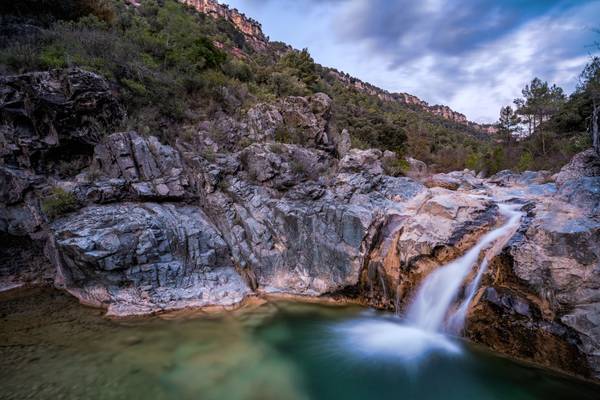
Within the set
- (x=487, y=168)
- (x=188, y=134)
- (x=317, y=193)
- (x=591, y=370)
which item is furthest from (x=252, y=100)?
(x=487, y=168)

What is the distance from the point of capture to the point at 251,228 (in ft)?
32.3

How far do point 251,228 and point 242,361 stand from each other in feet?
14.9

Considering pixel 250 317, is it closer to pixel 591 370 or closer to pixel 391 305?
pixel 391 305

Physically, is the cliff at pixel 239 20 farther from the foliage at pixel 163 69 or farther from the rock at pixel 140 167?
the rock at pixel 140 167

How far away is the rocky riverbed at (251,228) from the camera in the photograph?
5.96 metres

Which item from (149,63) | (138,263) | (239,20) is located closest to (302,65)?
(149,63)

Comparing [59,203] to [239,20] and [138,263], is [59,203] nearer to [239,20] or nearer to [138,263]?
[138,263]

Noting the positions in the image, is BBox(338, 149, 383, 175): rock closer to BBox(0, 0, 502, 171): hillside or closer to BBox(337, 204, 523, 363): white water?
BBox(337, 204, 523, 363): white water

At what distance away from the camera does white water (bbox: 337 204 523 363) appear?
21.5 feet

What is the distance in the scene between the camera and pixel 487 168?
86.6 ft

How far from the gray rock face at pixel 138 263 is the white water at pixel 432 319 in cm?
368

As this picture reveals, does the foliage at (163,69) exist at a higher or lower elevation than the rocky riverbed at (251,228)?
higher

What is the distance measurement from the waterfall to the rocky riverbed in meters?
0.23

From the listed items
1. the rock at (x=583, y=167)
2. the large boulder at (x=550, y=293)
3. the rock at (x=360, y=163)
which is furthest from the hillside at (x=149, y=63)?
the large boulder at (x=550, y=293)
